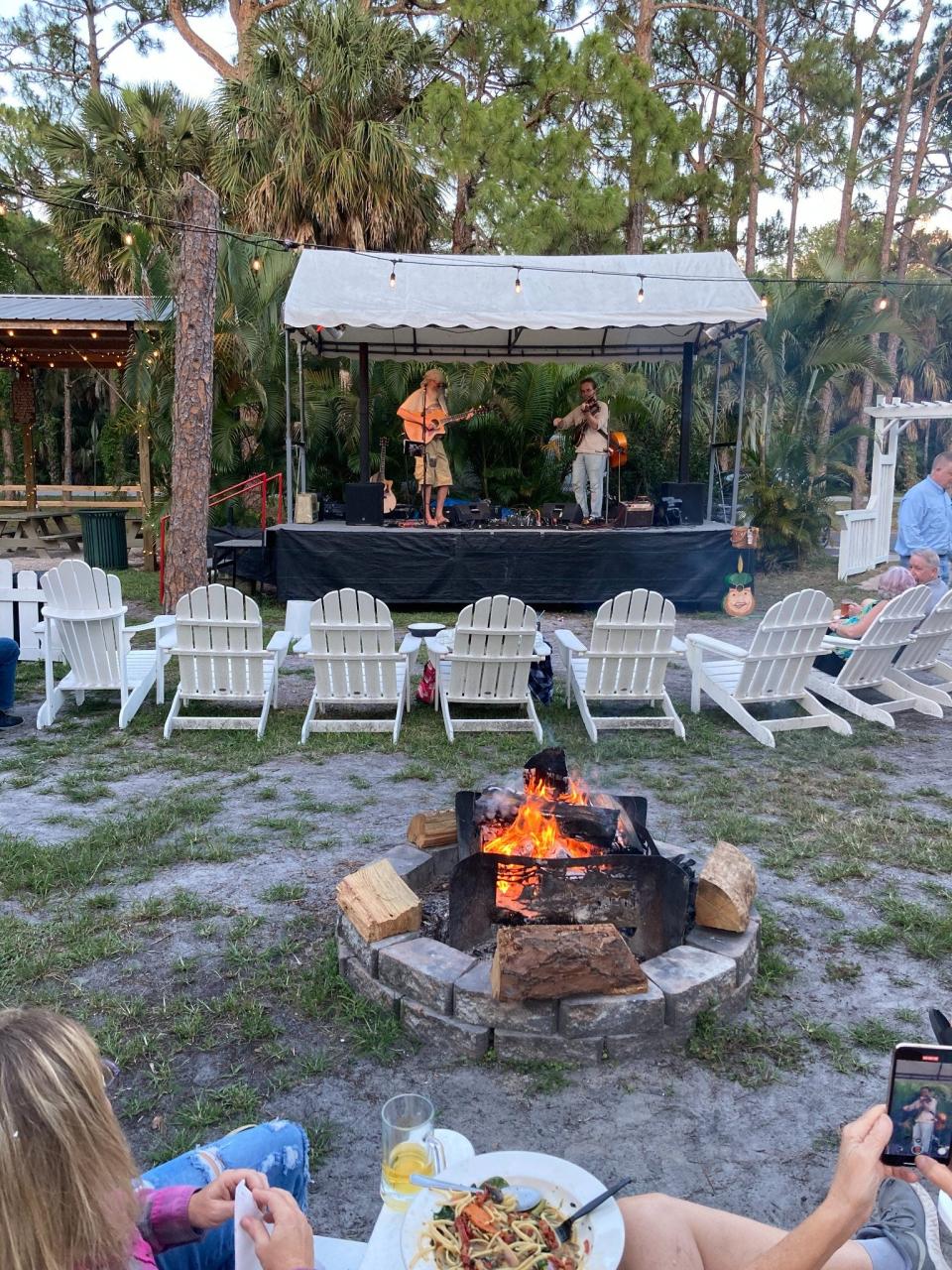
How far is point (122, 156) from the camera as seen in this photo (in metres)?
18.4

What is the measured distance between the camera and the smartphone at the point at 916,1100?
130cm

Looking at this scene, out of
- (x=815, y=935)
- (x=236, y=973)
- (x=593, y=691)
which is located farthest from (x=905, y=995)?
(x=593, y=691)

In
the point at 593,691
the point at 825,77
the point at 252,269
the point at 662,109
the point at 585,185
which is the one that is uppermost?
the point at 825,77

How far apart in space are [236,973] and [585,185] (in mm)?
19676


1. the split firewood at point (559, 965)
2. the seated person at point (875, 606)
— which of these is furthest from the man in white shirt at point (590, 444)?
the split firewood at point (559, 965)

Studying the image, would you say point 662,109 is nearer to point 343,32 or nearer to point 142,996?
point 343,32

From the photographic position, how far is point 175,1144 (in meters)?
2.34

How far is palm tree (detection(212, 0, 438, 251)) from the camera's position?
16.8m

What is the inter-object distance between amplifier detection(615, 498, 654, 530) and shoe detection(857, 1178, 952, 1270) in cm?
993

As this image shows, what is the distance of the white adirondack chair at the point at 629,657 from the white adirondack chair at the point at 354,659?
119 centimetres

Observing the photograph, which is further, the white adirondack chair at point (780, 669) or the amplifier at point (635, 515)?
the amplifier at point (635, 515)

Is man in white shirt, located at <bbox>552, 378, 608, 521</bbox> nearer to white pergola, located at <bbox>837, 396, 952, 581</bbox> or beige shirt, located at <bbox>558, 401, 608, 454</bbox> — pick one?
beige shirt, located at <bbox>558, 401, 608, 454</bbox>

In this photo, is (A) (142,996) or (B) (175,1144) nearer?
(B) (175,1144)

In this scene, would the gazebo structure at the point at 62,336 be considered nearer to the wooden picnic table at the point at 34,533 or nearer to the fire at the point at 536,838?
the wooden picnic table at the point at 34,533
